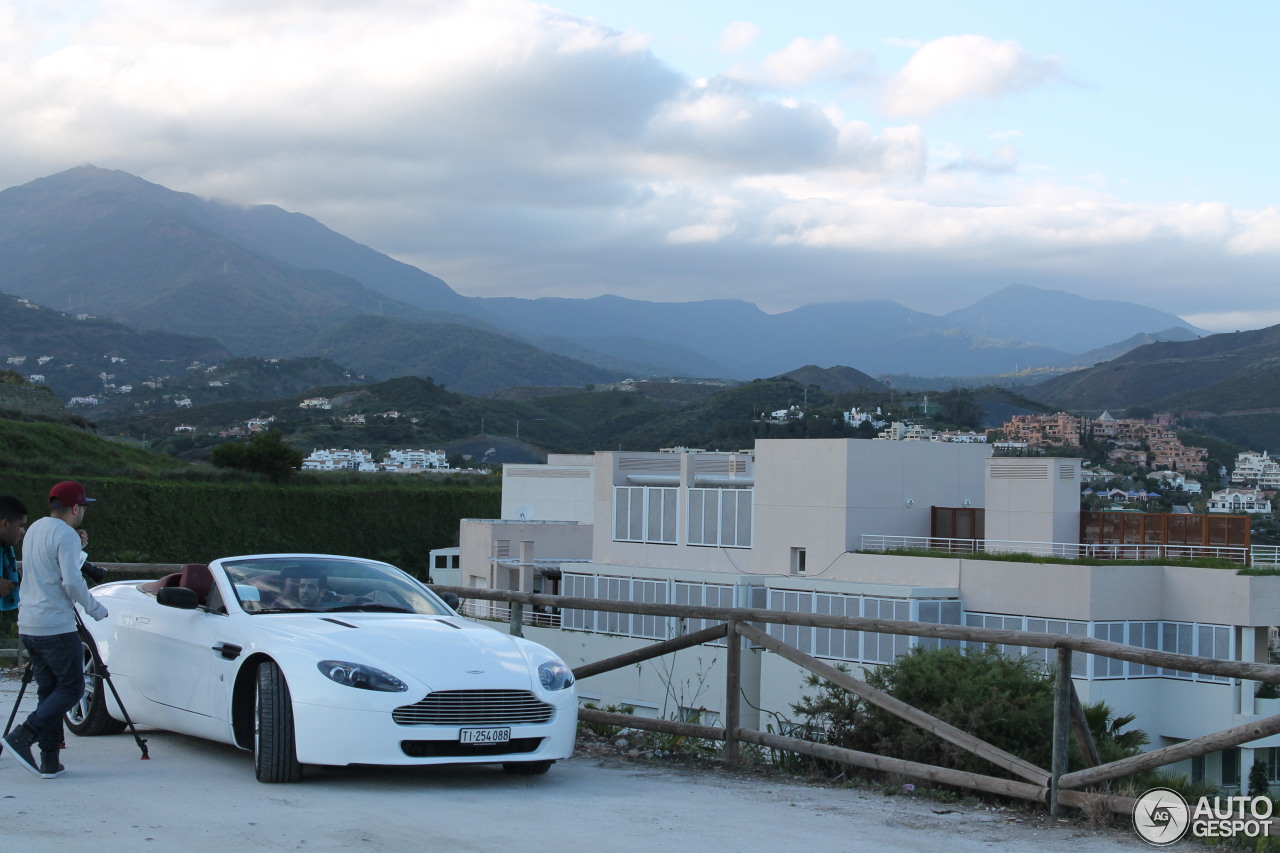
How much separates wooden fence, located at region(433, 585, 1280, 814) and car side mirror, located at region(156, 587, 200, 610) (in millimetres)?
2204

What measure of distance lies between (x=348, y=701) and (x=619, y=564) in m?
43.5

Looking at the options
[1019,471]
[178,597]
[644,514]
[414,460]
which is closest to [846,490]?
[1019,471]

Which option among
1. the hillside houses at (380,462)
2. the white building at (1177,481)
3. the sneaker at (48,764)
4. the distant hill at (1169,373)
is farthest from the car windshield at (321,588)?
the distant hill at (1169,373)

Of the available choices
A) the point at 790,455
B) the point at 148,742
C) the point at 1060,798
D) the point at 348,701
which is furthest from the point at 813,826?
the point at 790,455

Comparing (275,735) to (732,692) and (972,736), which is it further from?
(972,736)

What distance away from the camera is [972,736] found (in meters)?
7.31

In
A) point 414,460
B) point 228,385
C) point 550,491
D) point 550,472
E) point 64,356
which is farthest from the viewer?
point 64,356

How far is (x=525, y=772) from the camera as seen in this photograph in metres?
7.56

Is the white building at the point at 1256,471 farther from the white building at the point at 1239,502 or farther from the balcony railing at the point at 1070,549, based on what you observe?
the balcony railing at the point at 1070,549

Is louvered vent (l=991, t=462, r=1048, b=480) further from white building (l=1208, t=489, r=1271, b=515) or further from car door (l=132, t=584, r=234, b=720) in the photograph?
car door (l=132, t=584, r=234, b=720)

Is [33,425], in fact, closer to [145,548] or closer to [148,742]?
[145,548]

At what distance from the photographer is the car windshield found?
25.5 feet

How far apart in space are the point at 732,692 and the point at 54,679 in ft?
14.1

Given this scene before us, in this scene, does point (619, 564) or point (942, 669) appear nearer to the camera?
point (942, 669)
